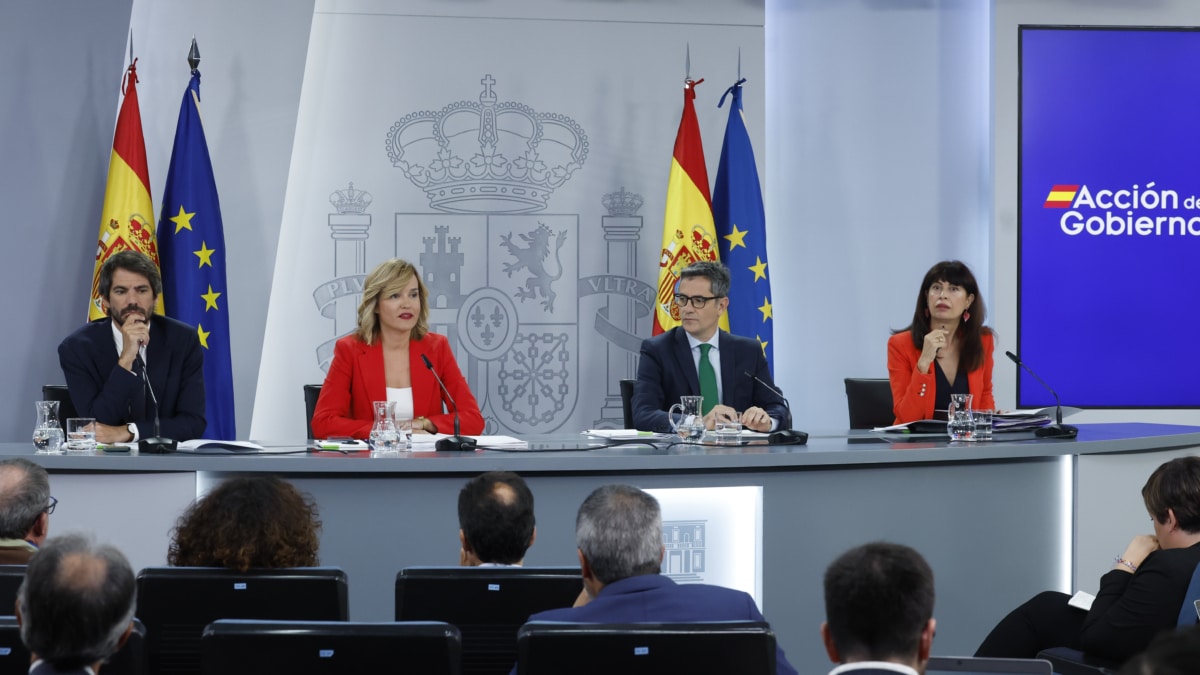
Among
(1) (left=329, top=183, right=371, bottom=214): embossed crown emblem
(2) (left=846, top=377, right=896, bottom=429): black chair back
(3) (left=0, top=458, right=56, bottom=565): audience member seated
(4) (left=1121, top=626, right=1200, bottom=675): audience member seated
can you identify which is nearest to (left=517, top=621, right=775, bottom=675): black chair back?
(4) (left=1121, top=626, right=1200, bottom=675): audience member seated

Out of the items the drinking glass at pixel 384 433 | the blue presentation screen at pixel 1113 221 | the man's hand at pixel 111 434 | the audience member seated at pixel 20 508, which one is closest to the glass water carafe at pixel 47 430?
the man's hand at pixel 111 434

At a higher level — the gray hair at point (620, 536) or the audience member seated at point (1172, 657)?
the audience member seated at point (1172, 657)

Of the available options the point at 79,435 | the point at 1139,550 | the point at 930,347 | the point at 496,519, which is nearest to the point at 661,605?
the point at 496,519

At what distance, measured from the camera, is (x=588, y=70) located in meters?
5.91

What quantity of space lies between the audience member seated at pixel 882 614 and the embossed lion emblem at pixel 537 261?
4444 millimetres

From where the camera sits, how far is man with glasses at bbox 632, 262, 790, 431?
420 centimetres

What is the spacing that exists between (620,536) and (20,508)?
1.23 m

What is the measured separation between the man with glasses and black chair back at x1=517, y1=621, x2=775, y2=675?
247 centimetres

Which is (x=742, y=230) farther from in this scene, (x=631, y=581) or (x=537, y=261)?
(x=631, y=581)

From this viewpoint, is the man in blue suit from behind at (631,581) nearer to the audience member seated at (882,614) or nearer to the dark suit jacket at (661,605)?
the dark suit jacket at (661,605)

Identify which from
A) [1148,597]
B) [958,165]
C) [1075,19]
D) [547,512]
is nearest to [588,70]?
[958,165]

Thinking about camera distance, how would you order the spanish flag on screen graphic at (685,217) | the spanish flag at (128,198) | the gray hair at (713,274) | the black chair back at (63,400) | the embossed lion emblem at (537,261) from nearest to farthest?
1. the black chair back at (63,400)
2. the gray hair at (713,274)
3. the spanish flag at (128,198)
4. the spanish flag on screen graphic at (685,217)
5. the embossed lion emblem at (537,261)

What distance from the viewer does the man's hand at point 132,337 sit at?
144 inches

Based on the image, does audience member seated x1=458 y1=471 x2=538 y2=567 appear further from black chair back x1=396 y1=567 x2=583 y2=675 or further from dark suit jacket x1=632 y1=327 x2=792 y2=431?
dark suit jacket x1=632 y1=327 x2=792 y2=431
